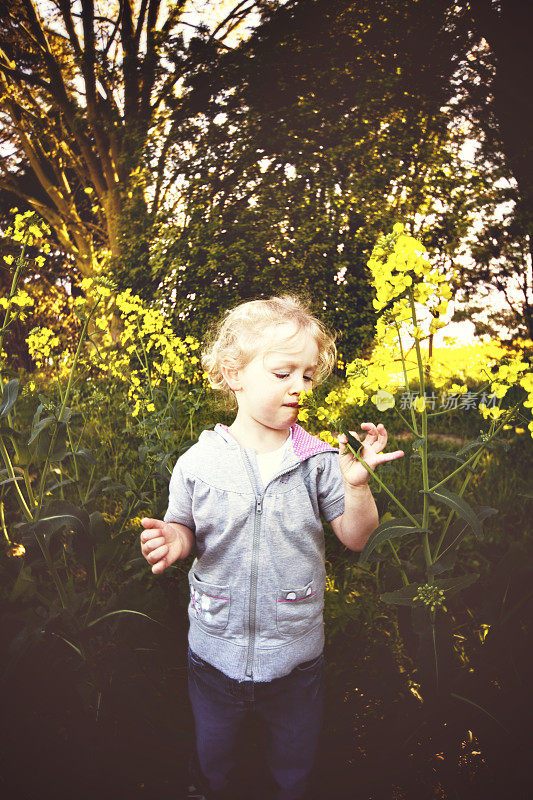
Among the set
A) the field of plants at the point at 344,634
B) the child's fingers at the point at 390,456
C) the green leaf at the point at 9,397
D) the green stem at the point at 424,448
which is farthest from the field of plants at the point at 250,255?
the child's fingers at the point at 390,456

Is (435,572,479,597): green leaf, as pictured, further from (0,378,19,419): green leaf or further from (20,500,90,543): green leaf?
(0,378,19,419): green leaf

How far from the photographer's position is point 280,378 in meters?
1.13

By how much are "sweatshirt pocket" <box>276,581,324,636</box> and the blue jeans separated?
0.12 m

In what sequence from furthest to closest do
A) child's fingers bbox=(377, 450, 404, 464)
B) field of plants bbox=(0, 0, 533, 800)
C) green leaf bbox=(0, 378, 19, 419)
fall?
field of plants bbox=(0, 0, 533, 800)
green leaf bbox=(0, 378, 19, 419)
child's fingers bbox=(377, 450, 404, 464)

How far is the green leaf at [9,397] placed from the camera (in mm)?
1289

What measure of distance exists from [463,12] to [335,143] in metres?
0.64

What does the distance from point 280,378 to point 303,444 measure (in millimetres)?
183

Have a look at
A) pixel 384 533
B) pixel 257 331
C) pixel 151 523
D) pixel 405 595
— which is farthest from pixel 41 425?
pixel 405 595

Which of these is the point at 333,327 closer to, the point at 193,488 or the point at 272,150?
the point at 272,150

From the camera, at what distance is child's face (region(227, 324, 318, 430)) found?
1.13m

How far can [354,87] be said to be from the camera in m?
1.78

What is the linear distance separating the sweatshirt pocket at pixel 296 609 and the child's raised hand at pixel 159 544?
0.26 meters

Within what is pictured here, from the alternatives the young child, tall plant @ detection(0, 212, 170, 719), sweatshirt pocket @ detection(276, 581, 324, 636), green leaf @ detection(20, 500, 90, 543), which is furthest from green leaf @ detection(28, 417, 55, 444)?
sweatshirt pocket @ detection(276, 581, 324, 636)

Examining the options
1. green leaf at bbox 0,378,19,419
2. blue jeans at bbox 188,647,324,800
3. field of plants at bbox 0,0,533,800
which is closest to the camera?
blue jeans at bbox 188,647,324,800
